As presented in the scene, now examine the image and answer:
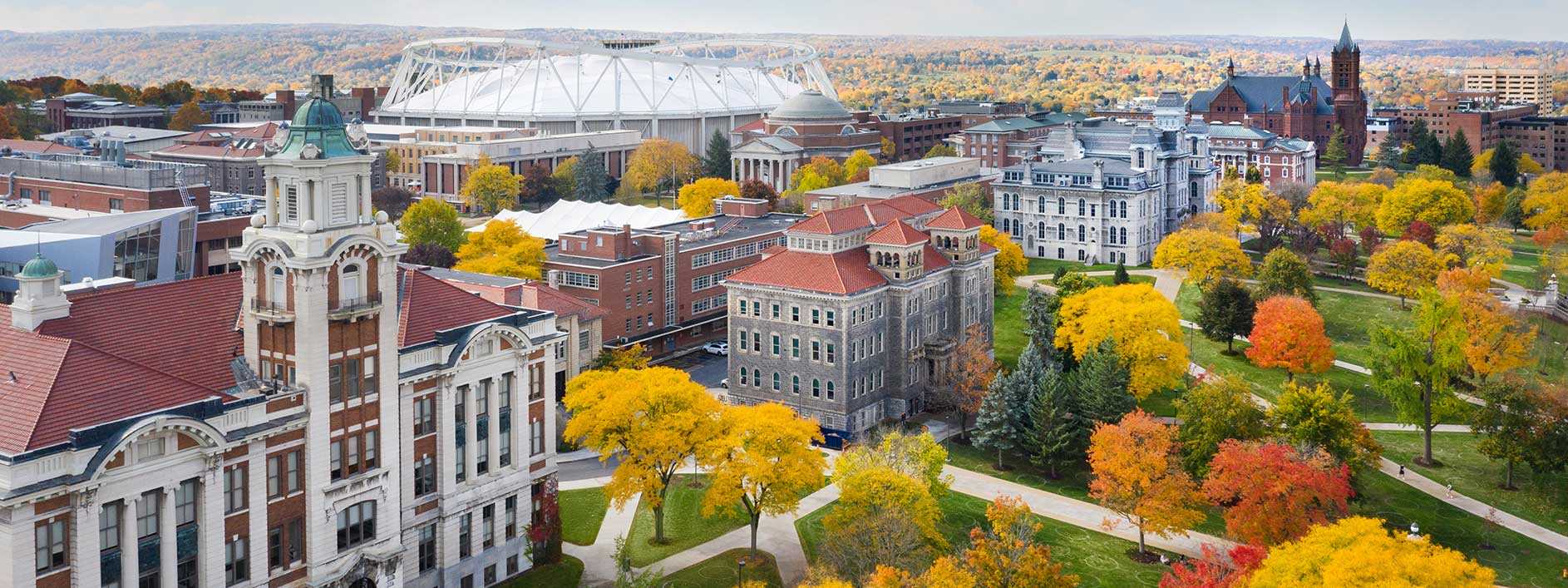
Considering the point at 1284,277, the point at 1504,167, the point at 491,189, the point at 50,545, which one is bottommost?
the point at 50,545

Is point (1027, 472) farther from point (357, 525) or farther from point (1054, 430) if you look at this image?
point (357, 525)

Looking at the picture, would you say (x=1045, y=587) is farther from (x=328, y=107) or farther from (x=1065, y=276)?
(x=1065, y=276)

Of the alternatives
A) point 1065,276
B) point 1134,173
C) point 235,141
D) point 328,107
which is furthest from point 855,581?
point 235,141

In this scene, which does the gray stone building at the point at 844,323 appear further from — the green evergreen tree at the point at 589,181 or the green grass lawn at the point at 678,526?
the green evergreen tree at the point at 589,181

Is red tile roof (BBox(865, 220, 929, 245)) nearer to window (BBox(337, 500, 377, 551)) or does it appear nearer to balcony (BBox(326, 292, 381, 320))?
balcony (BBox(326, 292, 381, 320))

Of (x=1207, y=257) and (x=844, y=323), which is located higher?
(x=1207, y=257)

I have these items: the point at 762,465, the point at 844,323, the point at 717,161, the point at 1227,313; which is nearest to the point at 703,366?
the point at 844,323
